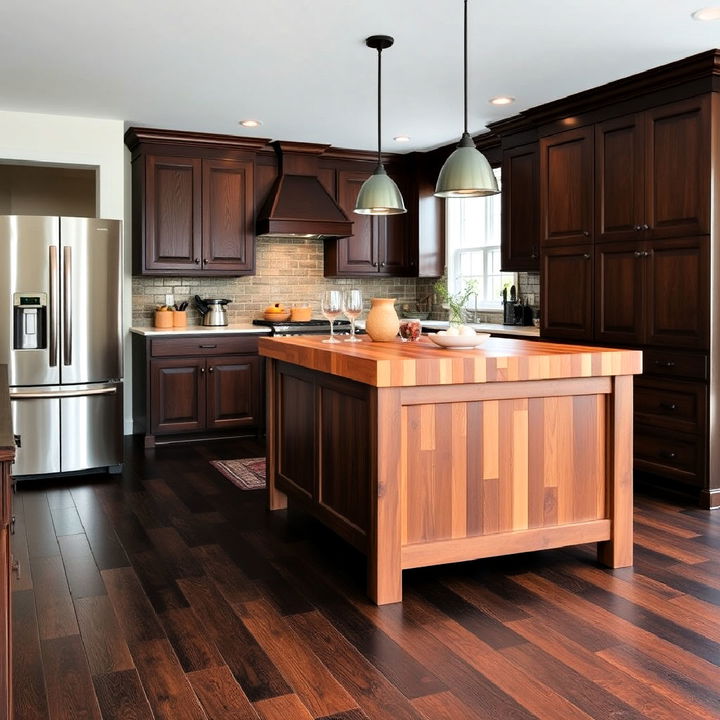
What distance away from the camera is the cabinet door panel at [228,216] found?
6.56 m

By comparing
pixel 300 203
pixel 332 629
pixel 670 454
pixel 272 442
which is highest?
pixel 300 203

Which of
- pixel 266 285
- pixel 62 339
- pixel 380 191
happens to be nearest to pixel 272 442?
pixel 380 191

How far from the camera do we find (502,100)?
5383mm

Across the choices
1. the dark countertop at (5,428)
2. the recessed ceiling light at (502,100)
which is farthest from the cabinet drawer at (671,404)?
the dark countertop at (5,428)

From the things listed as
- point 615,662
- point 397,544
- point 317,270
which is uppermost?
point 317,270

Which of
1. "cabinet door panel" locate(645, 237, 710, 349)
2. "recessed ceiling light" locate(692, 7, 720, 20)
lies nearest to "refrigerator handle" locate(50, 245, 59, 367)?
"cabinet door panel" locate(645, 237, 710, 349)

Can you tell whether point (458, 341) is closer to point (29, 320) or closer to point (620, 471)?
point (620, 471)

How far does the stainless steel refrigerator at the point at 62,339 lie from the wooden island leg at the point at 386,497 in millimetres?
2814

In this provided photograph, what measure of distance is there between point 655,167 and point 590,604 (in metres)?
2.70

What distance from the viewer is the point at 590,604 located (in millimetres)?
2900

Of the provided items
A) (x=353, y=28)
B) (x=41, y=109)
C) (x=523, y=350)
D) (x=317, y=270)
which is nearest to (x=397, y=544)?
(x=523, y=350)

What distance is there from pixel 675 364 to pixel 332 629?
269cm

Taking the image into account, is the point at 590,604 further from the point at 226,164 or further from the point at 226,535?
the point at 226,164

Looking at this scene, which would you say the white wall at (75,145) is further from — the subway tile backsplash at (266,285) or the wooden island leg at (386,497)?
the wooden island leg at (386,497)
